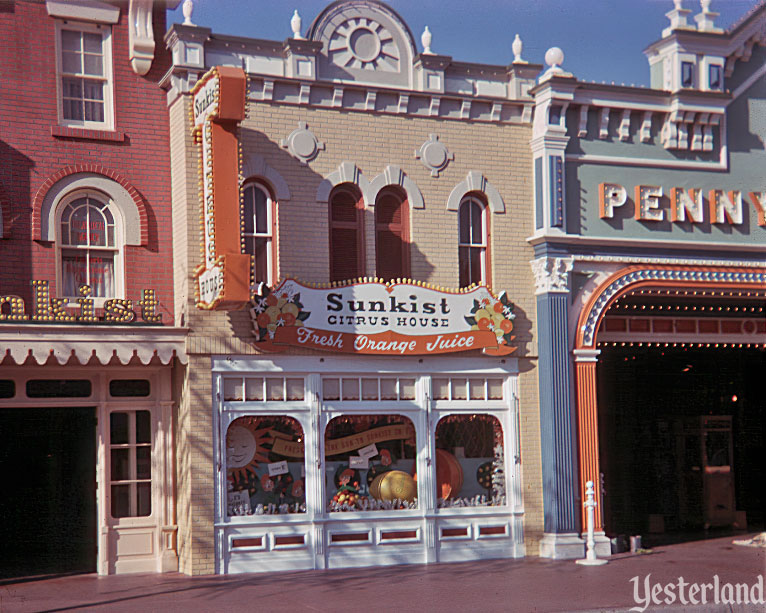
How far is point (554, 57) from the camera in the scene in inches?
714

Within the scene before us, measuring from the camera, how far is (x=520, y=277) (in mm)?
18312

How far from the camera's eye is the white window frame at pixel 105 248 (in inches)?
638

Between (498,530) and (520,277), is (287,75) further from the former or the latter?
(498,530)

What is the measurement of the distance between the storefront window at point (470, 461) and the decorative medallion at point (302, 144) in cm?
475

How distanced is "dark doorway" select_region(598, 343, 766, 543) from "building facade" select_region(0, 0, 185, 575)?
978 centimetres

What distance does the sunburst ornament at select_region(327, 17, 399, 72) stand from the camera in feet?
57.5

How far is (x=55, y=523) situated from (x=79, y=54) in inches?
344

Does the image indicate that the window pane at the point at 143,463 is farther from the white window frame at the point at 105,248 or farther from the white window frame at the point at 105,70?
the white window frame at the point at 105,70

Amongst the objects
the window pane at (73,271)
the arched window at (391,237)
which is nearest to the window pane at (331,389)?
the arched window at (391,237)

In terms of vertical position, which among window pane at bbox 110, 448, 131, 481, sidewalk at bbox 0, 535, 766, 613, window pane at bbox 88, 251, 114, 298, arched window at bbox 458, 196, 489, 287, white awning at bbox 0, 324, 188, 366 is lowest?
sidewalk at bbox 0, 535, 766, 613

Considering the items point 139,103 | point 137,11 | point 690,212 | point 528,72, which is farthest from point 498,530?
point 137,11

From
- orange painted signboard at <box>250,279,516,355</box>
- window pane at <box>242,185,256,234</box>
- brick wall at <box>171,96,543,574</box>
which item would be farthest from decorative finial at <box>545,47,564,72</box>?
window pane at <box>242,185,256,234</box>

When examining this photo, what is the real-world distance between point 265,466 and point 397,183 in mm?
4978

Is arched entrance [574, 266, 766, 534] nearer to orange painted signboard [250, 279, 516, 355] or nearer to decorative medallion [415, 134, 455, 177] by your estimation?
orange painted signboard [250, 279, 516, 355]
